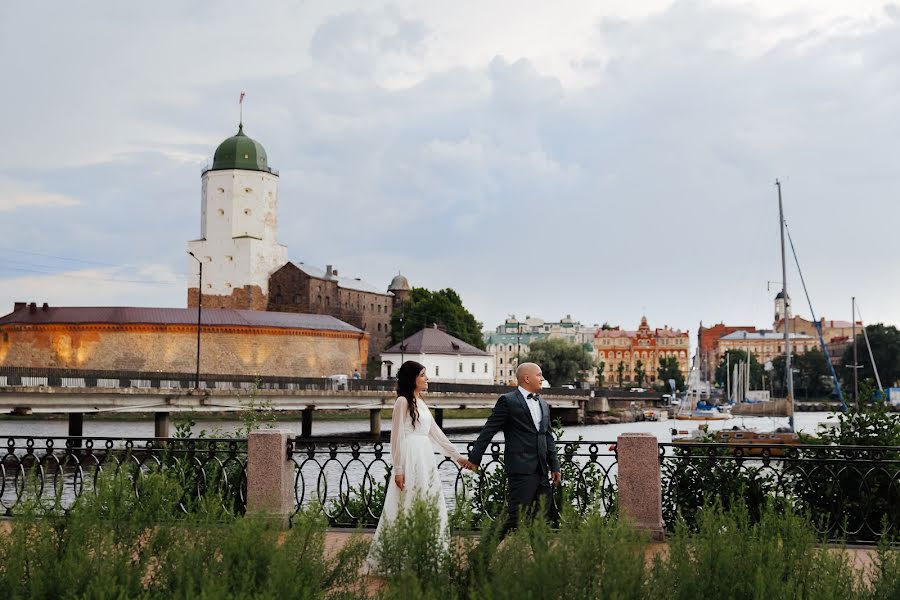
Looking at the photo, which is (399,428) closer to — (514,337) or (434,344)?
(434,344)

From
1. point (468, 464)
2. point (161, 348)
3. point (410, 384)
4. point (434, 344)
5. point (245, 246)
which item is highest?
point (245, 246)

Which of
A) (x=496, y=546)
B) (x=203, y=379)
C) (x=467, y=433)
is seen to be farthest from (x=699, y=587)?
(x=467, y=433)

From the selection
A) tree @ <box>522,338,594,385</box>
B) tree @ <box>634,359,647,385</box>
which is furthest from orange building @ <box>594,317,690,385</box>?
tree @ <box>522,338,594,385</box>

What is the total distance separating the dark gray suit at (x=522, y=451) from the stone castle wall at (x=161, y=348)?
66.6 metres

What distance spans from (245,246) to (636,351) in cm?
11260

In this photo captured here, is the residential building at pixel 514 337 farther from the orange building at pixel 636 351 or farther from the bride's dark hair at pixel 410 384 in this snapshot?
the bride's dark hair at pixel 410 384

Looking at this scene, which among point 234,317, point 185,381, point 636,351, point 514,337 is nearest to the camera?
→ point 185,381

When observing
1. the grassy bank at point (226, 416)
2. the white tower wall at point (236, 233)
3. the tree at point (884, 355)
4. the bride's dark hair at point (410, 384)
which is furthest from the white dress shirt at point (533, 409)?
the tree at point (884, 355)

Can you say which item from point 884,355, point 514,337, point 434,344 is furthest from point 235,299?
point 514,337

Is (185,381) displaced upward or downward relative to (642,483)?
upward

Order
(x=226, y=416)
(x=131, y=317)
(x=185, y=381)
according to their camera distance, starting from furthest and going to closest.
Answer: (x=131, y=317), (x=226, y=416), (x=185, y=381)

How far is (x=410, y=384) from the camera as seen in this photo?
761cm

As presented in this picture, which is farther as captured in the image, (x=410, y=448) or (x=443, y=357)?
(x=443, y=357)

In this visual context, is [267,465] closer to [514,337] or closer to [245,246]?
[245,246]
